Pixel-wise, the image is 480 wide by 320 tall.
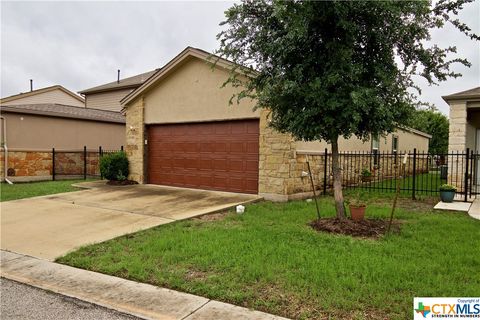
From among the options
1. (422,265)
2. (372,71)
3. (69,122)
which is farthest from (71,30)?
(422,265)

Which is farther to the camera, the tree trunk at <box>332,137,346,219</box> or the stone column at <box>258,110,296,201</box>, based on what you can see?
the stone column at <box>258,110,296,201</box>

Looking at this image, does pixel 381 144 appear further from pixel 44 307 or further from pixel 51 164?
pixel 44 307

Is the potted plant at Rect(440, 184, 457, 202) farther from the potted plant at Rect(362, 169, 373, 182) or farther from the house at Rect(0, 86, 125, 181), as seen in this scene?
the house at Rect(0, 86, 125, 181)

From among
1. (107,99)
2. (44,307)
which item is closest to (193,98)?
(44,307)

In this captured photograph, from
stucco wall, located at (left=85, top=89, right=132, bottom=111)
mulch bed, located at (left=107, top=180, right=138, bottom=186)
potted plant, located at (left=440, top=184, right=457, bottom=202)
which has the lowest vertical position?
mulch bed, located at (left=107, top=180, right=138, bottom=186)

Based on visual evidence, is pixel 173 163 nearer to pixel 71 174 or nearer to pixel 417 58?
pixel 71 174

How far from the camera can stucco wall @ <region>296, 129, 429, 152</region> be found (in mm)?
10766

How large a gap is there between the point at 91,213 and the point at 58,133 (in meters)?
10.3

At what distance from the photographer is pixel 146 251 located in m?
5.33

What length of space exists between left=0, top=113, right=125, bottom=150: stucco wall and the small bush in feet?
16.0

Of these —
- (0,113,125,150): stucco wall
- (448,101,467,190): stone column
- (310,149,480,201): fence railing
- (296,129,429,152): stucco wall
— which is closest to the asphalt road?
(296,129,429,152): stucco wall

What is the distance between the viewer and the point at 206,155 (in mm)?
11969

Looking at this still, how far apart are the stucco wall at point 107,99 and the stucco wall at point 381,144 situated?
17.8m

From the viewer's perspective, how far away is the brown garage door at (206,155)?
35.6ft
